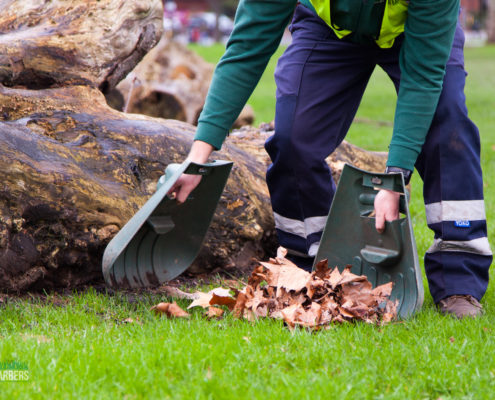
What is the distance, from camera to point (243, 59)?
3293 millimetres

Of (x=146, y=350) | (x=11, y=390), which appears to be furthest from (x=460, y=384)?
(x=11, y=390)

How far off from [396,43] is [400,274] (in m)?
1.15

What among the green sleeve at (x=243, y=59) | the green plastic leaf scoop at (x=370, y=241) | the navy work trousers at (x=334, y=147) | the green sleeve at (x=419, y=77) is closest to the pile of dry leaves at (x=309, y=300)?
the green plastic leaf scoop at (x=370, y=241)

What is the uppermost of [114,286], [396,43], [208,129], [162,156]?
[396,43]

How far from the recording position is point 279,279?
3.19 m

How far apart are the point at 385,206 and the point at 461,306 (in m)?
0.61

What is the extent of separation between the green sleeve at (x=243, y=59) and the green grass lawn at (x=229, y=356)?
37.3 inches

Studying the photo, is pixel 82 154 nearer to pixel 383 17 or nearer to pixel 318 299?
pixel 318 299

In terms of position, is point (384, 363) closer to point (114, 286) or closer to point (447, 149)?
point (447, 149)

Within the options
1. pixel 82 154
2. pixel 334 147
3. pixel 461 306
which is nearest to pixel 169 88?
pixel 82 154

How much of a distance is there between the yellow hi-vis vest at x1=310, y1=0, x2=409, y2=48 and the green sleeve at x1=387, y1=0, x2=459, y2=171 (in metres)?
0.09

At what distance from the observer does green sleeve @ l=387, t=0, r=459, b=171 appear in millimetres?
3021

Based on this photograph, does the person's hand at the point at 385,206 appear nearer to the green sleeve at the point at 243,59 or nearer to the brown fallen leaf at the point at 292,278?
the brown fallen leaf at the point at 292,278

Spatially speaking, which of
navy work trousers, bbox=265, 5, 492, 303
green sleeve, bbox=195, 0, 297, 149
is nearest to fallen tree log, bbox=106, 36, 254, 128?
navy work trousers, bbox=265, 5, 492, 303
